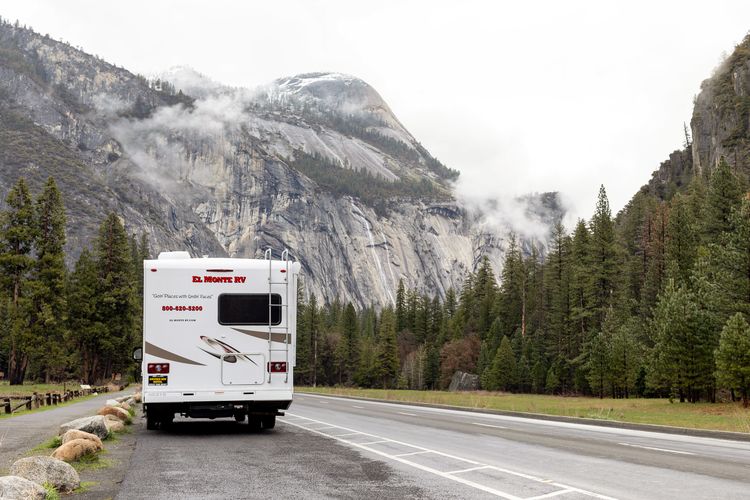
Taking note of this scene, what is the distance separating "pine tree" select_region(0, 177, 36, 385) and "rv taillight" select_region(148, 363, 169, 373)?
42.4 m

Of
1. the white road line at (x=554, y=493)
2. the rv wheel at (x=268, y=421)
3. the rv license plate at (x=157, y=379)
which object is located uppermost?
Answer: the rv license plate at (x=157, y=379)

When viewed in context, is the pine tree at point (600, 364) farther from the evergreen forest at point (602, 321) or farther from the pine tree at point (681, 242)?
the pine tree at point (681, 242)

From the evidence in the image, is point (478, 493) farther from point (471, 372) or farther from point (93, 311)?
point (471, 372)

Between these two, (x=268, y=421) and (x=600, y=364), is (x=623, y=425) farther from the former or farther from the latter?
(x=600, y=364)

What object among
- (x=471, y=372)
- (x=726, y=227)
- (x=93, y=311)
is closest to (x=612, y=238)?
(x=726, y=227)

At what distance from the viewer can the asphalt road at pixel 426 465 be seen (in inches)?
358

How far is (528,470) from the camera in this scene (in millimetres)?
11094

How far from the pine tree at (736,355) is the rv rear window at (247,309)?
1185 inches

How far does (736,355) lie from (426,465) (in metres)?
31.7

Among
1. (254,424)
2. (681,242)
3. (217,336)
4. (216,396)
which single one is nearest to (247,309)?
(217,336)

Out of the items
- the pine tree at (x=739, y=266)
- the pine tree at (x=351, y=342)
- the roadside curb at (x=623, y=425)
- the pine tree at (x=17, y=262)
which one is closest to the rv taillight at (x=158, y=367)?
the roadside curb at (x=623, y=425)

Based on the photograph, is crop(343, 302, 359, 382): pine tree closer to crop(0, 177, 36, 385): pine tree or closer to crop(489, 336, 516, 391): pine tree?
crop(489, 336, 516, 391): pine tree

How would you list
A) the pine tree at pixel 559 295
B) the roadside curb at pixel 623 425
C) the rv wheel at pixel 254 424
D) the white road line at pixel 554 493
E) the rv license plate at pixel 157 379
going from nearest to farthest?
1. the white road line at pixel 554 493
2. the rv license plate at pixel 157 379
3. the rv wheel at pixel 254 424
4. the roadside curb at pixel 623 425
5. the pine tree at pixel 559 295

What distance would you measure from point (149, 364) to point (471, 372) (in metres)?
90.9
